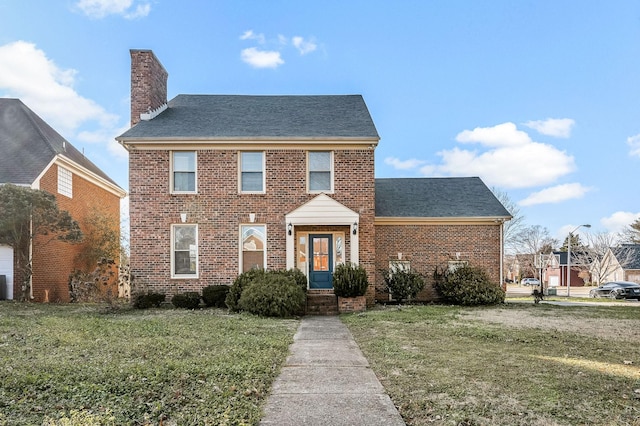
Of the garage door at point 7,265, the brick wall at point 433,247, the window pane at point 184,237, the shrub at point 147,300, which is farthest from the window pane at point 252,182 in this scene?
the garage door at point 7,265

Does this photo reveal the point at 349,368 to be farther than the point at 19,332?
No

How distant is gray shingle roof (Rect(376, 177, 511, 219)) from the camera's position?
17703 millimetres

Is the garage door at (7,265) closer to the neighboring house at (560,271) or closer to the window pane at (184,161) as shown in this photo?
the window pane at (184,161)

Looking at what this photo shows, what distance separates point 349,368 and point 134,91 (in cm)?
1376

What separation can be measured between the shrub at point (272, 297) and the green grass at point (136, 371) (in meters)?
1.98

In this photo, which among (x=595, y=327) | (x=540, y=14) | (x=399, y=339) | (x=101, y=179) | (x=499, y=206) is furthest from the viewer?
(x=101, y=179)

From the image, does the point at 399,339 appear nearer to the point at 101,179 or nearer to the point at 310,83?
the point at 310,83

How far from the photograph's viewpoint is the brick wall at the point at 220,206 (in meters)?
15.0

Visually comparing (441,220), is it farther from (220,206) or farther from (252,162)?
(220,206)

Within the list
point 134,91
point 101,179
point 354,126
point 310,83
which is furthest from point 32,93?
point 354,126

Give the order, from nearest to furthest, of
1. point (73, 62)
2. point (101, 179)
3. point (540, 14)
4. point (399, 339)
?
1. point (399, 339)
2. point (540, 14)
3. point (73, 62)
4. point (101, 179)

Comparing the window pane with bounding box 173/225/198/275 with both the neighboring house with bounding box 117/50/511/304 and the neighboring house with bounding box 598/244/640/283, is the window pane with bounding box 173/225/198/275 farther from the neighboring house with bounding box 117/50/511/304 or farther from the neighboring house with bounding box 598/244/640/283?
the neighboring house with bounding box 598/244/640/283

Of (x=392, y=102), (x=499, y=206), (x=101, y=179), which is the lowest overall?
(x=499, y=206)

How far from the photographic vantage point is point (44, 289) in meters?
16.7
